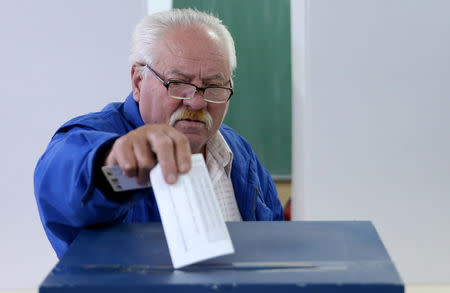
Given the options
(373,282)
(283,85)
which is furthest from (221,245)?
(283,85)

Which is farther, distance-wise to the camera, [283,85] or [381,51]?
[283,85]

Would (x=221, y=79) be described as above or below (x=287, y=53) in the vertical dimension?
above

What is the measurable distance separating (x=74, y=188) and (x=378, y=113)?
2237mm

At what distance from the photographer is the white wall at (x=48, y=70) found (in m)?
2.61

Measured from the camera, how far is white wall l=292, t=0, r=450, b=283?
8.98 feet

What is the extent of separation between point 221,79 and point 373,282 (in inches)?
32.2

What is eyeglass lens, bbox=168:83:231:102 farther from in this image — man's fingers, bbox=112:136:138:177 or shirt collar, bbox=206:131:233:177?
man's fingers, bbox=112:136:138:177

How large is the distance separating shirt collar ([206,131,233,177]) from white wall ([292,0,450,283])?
1352 mm

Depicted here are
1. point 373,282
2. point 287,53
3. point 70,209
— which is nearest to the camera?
point 373,282

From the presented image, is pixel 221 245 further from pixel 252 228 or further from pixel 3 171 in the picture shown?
pixel 3 171

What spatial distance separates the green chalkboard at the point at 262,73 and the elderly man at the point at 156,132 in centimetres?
260

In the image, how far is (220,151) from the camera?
1489 millimetres

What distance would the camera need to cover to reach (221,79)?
133 centimetres

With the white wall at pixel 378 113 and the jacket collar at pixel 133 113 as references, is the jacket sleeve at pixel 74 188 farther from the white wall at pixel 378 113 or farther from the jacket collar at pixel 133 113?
the white wall at pixel 378 113
